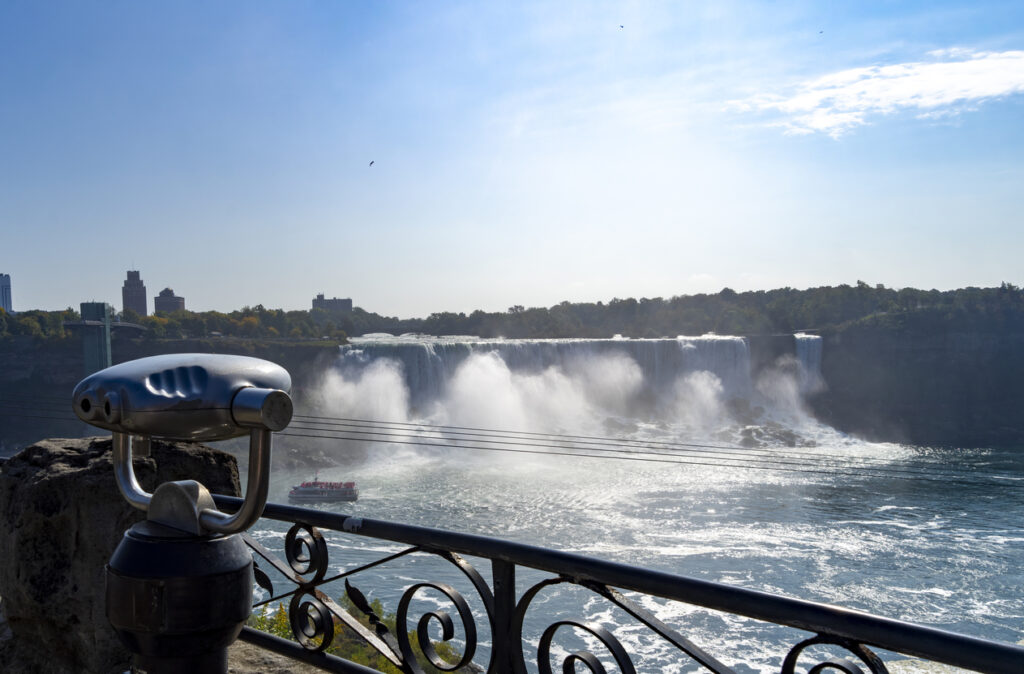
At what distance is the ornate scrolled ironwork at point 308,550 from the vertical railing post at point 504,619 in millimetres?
602

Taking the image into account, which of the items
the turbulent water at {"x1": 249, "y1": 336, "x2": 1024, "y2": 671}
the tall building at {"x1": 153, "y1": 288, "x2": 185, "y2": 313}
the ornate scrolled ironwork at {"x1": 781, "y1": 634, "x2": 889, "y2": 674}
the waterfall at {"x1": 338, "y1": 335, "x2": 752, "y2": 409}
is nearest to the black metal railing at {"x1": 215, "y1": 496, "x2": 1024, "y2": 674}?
the ornate scrolled ironwork at {"x1": 781, "y1": 634, "x2": 889, "y2": 674}

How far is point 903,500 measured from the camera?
29984mm

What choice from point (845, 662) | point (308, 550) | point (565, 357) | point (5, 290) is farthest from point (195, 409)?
point (5, 290)

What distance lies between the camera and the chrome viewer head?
144cm

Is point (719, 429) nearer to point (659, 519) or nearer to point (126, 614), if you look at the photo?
point (659, 519)

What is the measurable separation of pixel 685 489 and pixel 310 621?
→ 30577 millimetres

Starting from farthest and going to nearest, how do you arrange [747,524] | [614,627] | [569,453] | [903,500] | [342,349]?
[342,349]
[569,453]
[903,500]
[747,524]
[614,627]

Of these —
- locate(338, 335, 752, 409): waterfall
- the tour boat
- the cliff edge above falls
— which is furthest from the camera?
the cliff edge above falls

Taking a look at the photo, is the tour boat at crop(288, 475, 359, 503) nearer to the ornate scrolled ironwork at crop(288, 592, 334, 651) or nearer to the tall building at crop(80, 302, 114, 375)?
the tall building at crop(80, 302, 114, 375)

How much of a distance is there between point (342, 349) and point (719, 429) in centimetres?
2370

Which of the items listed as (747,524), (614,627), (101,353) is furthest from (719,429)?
(101,353)

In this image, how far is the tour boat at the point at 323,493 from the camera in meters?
28.3

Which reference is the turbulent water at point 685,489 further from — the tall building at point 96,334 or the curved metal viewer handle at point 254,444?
the tall building at point 96,334

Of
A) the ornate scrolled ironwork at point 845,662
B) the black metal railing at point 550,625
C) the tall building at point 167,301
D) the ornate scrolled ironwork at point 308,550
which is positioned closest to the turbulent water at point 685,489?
the ornate scrolled ironwork at point 308,550
